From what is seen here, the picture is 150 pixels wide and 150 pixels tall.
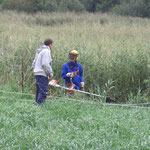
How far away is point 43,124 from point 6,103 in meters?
2.00

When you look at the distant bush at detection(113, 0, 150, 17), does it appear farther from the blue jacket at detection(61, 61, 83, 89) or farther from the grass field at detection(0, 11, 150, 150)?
the blue jacket at detection(61, 61, 83, 89)

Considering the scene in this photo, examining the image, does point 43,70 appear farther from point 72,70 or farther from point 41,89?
point 72,70

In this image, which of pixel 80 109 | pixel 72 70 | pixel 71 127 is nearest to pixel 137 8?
pixel 72 70

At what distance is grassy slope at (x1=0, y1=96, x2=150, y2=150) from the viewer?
505 centimetres

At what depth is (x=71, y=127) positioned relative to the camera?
5961 mm

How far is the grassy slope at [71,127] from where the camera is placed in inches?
199

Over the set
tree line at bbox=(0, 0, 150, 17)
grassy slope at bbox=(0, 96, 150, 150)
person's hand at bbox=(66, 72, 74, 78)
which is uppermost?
tree line at bbox=(0, 0, 150, 17)

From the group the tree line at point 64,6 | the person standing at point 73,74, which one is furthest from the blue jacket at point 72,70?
the tree line at point 64,6

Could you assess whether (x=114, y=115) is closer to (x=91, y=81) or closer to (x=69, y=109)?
(x=69, y=109)

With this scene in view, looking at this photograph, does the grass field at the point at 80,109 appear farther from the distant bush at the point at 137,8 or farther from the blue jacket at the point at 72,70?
the distant bush at the point at 137,8

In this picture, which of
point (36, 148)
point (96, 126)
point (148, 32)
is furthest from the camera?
point (148, 32)

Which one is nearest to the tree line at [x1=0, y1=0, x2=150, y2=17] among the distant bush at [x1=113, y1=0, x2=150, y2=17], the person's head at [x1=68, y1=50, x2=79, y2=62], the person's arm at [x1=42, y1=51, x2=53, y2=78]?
the distant bush at [x1=113, y1=0, x2=150, y2=17]

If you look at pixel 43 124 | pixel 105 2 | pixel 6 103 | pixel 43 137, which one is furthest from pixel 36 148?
pixel 105 2

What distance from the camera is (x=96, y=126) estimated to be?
601cm
